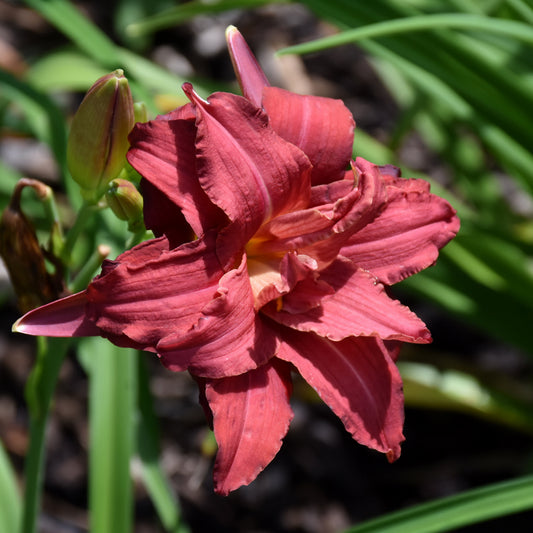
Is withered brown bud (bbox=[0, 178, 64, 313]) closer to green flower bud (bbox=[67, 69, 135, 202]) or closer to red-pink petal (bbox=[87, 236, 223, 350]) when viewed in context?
green flower bud (bbox=[67, 69, 135, 202])

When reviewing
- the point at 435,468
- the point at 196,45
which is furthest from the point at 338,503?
the point at 196,45

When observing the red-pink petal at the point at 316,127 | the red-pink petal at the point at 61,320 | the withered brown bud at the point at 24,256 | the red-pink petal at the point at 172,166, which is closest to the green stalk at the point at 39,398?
the withered brown bud at the point at 24,256

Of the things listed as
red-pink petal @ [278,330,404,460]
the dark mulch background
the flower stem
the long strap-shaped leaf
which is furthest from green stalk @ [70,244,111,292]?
the dark mulch background

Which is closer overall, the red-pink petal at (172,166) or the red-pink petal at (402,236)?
the red-pink petal at (172,166)

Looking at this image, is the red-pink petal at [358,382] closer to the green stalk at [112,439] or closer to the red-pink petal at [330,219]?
the red-pink petal at [330,219]

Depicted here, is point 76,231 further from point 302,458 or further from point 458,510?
point 302,458

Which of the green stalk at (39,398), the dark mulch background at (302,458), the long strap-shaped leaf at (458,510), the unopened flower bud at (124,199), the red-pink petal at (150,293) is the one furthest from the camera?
the dark mulch background at (302,458)

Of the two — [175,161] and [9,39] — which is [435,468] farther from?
[9,39]
